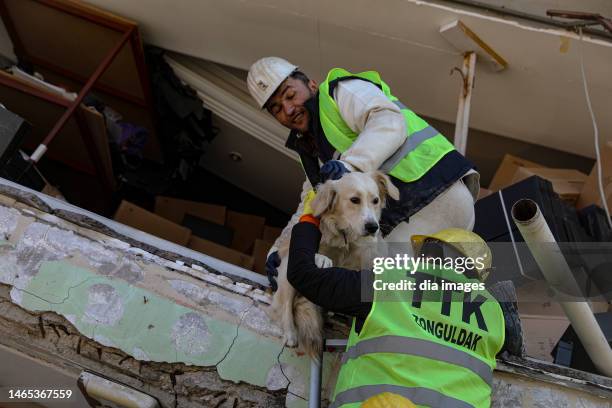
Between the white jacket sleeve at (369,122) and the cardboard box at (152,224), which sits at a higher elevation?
the cardboard box at (152,224)

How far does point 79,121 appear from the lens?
438 centimetres

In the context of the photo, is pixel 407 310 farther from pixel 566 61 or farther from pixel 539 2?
pixel 539 2

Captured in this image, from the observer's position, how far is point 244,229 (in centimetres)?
523

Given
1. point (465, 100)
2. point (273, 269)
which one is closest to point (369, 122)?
point (273, 269)

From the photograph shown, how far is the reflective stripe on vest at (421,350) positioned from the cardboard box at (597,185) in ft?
7.73

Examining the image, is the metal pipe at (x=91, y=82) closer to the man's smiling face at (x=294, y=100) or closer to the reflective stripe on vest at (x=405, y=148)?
the man's smiling face at (x=294, y=100)

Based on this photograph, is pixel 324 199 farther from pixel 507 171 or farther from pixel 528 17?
pixel 507 171

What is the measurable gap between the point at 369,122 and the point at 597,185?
6.67 ft

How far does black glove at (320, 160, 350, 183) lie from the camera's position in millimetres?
2324

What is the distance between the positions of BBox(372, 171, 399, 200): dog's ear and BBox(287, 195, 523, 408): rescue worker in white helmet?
41cm

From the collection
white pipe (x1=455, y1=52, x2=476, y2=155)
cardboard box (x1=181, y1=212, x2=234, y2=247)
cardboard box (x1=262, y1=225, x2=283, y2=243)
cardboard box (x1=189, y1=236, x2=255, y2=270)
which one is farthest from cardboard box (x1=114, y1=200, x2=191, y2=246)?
white pipe (x1=455, y1=52, x2=476, y2=155)

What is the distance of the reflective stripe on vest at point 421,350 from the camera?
1756mm

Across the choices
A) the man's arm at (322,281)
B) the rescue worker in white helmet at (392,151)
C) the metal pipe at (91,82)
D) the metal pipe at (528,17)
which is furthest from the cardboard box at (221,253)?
the man's arm at (322,281)

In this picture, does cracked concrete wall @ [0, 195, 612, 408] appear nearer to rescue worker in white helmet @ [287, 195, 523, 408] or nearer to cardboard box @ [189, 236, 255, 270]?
rescue worker in white helmet @ [287, 195, 523, 408]
